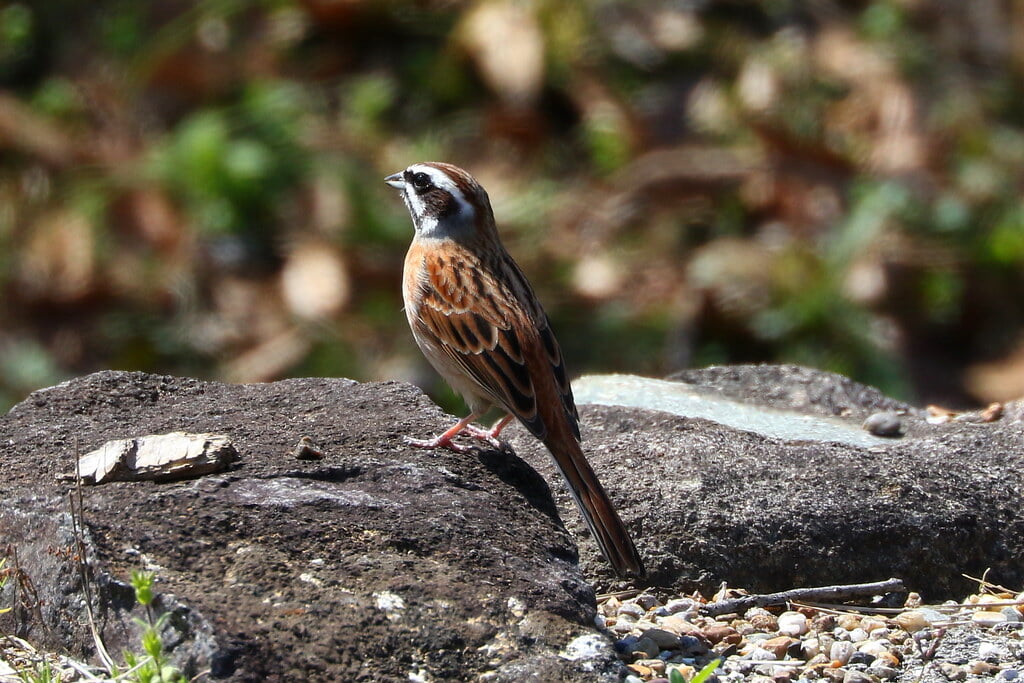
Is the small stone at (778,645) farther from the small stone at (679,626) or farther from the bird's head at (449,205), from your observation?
the bird's head at (449,205)

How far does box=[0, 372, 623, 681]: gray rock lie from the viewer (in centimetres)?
355

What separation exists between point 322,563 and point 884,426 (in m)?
2.73

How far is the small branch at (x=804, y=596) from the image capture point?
4.52 metres

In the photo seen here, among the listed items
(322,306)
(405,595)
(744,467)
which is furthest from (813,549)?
(322,306)

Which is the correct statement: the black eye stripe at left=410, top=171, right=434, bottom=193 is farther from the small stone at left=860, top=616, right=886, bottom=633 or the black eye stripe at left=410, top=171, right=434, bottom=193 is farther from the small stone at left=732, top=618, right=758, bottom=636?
the small stone at left=860, top=616, right=886, bottom=633

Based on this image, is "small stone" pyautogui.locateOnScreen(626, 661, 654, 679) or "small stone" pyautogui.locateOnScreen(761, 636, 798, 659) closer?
"small stone" pyautogui.locateOnScreen(626, 661, 654, 679)

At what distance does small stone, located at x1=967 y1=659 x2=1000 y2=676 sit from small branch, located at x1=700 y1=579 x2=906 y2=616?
0.52 meters

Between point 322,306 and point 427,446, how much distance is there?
607 cm

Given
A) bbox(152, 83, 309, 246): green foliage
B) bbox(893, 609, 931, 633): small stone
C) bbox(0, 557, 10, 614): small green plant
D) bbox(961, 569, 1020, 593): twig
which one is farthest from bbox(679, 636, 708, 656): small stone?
bbox(152, 83, 309, 246): green foliage

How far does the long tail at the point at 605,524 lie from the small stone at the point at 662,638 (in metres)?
0.17

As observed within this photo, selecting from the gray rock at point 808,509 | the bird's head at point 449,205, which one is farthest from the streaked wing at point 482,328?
the gray rock at point 808,509

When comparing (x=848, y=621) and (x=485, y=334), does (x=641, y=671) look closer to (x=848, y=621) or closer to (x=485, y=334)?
(x=848, y=621)

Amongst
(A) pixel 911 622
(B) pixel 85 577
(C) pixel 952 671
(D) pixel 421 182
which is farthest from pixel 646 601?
(D) pixel 421 182

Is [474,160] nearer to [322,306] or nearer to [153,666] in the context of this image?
[322,306]
